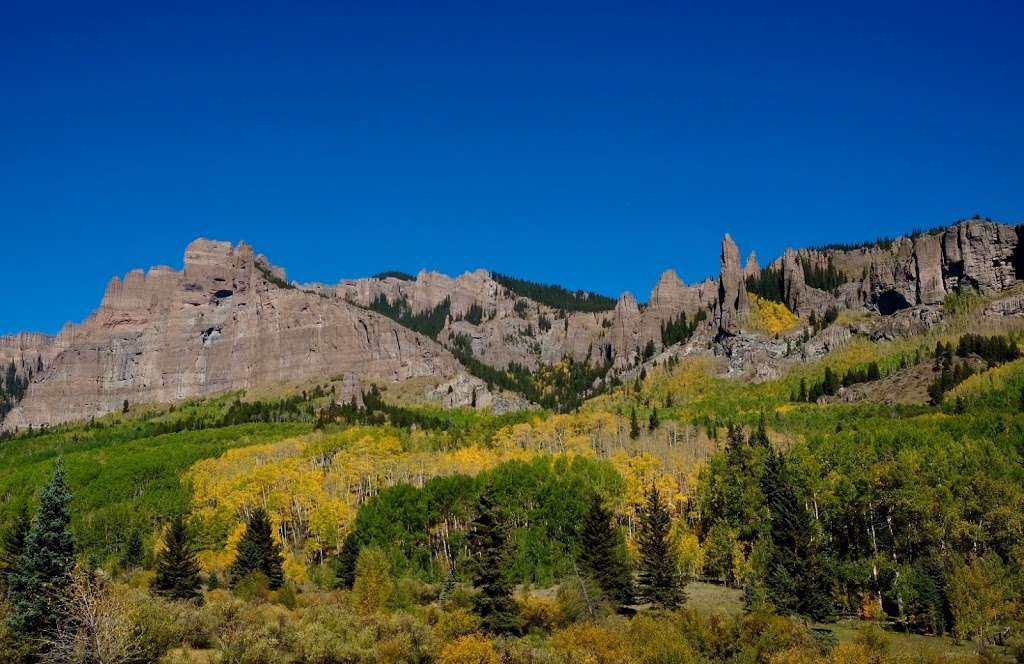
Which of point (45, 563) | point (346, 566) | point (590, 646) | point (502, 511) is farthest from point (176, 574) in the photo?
point (590, 646)

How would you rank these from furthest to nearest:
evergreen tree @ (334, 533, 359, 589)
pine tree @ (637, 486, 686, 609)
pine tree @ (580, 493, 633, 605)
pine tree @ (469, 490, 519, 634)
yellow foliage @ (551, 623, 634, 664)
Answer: evergreen tree @ (334, 533, 359, 589), pine tree @ (580, 493, 633, 605), pine tree @ (637, 486, 686, 609), pine tree @ (469, 490, 519, 634), yellow foliage @ (551, 623, 634, 664)

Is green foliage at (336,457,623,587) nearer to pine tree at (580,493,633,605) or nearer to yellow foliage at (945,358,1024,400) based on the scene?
pine tree at (580,493,633,605)

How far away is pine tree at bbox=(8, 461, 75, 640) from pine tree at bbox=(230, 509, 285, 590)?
91.3 ft

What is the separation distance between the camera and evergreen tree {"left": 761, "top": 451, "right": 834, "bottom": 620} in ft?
204

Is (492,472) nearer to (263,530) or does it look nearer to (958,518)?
(263,530)

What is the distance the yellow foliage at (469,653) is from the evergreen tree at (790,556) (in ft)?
83.8

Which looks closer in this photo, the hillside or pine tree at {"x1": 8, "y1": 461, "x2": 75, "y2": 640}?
pine tree at {"x1": 8, "y1": 461, "x2": 75, "y2": 640}

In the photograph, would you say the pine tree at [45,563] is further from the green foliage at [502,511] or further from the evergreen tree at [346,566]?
the green foliage at [502,511]

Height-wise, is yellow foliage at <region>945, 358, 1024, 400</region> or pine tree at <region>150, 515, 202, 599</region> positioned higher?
yellow foliage at <region>945, 358, 1024, 400</region>

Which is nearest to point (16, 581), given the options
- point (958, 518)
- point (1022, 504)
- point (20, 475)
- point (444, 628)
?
point (444, 628)

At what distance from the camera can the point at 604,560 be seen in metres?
68.9

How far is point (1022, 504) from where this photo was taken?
71.8 metres

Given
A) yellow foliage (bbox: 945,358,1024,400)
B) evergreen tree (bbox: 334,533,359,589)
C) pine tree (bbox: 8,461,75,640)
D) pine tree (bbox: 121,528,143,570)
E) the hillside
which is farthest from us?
yellow foliage (bbox: 945,358,1024,400)

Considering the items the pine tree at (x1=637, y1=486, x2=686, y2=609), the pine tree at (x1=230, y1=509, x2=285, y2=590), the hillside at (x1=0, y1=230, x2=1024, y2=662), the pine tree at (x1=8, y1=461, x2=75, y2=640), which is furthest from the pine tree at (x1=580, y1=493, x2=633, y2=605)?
the pine tree at (x1=8, y1=461, x2=75, y2=640)
